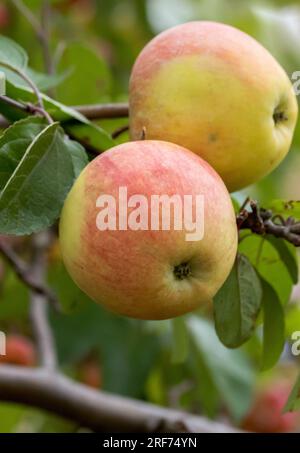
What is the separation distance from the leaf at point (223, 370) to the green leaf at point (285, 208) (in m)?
0.71

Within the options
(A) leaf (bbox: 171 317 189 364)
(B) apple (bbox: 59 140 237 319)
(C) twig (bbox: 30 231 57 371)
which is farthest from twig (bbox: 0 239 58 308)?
(B) apple (bbox: 59 140 237 319)

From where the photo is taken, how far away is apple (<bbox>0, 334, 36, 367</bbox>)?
5.97 ft

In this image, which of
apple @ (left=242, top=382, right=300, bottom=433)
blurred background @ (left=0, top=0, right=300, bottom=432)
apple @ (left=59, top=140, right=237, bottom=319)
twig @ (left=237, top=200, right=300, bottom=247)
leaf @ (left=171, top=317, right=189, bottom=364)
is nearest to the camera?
apple @ (left=59, top=140, right=237, bottom=319)

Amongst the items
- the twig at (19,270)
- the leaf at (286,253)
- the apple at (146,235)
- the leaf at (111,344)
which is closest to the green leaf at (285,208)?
the leaf at (286,253)

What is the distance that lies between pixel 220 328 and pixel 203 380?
2.24 feet

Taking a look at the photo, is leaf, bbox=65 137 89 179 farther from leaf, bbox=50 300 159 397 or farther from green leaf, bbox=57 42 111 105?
leaf, bbox=50 300 159 397

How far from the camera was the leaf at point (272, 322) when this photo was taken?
1003 mm

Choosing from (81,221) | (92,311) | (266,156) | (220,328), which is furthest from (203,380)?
(81,221)

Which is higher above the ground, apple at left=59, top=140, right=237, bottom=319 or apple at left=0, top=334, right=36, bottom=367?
apple at left=59, top=140, right=237, bottom=319

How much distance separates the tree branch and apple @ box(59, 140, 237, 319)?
0.55 m

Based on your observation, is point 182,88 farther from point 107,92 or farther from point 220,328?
point 107,92

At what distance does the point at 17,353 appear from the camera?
1.83 metres

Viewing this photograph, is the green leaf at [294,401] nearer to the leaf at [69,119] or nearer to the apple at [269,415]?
the leaf at [69,119]

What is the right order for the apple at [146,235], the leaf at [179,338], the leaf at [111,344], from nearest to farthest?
the apple at [146,235], the leaf at [179,338], the leaf at [111,344]
